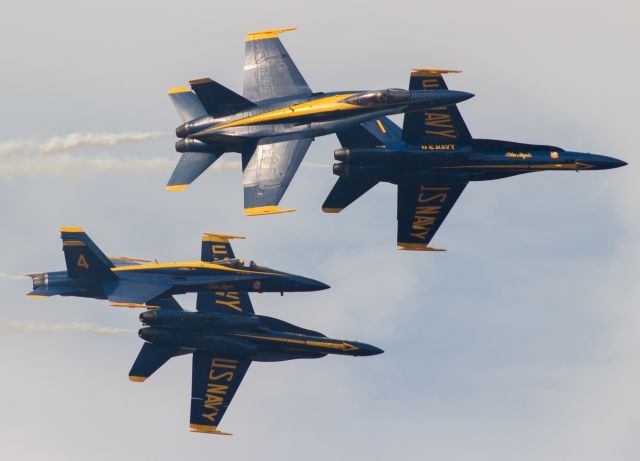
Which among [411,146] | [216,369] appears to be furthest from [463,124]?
[216,369]

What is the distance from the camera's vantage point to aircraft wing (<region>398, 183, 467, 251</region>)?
8431 centimetres

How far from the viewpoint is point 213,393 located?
86.7 m

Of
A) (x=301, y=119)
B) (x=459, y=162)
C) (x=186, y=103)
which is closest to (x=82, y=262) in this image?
(x=186, y=103)

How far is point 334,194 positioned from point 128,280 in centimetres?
1087

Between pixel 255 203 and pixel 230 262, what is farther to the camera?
pixel 230 262

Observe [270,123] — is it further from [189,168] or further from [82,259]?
[82,259]

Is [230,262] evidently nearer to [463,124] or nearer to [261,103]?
[261,103]

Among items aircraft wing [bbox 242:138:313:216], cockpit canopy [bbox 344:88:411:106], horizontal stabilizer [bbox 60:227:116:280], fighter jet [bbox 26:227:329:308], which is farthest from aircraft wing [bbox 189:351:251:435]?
cockpit canopy [bbox 344:88:411:106]

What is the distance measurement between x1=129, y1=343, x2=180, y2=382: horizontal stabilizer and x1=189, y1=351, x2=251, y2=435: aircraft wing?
2.21 m

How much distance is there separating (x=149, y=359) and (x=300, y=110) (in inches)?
589

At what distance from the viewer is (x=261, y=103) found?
271 feet

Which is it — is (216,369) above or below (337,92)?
below

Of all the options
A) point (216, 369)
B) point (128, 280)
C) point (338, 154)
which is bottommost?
point (216, 369)

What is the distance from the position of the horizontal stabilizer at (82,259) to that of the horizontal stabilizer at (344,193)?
36.5 ft
